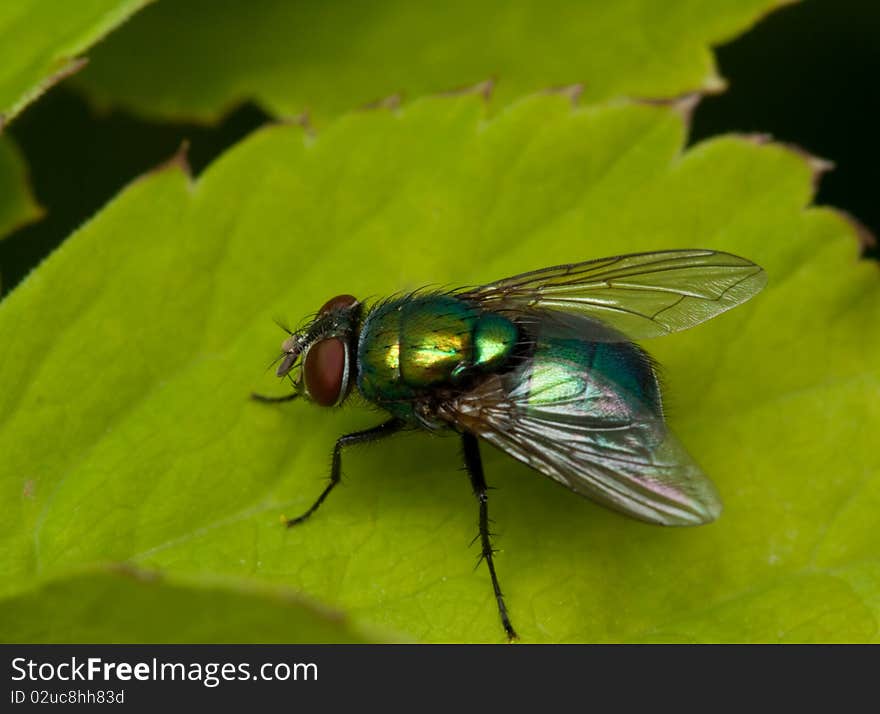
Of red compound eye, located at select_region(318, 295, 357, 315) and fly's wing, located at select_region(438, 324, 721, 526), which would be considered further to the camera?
→ red compound eye, located at select_region(318, 295, 357, 315)

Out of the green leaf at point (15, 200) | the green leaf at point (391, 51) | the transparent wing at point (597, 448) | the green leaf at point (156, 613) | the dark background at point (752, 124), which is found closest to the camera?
the green leaf at point (156, 613)

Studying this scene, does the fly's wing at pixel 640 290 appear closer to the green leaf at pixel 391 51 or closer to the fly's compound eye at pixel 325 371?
the fly's compound eye at pixel 325 371

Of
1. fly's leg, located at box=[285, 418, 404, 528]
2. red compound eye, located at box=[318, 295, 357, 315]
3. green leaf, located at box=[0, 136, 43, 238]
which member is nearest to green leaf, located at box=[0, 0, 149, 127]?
green leaf, located at box=[0, 136, 43, 238]

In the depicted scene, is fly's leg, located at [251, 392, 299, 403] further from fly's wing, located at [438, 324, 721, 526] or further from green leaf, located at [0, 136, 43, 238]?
green leaf, located at [0, 136, 43, 238]

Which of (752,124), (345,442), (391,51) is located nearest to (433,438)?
(345,442)

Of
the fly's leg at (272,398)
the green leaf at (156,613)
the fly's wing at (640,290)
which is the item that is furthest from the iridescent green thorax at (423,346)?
the green leaf at (156,613)
